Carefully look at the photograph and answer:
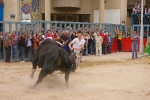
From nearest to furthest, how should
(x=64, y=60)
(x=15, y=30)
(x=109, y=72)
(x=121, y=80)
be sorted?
(x=64, y=60) → (x=121, y=80) → (x=109, y=72) → (x=15, y=30)

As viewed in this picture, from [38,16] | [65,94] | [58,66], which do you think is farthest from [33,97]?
[38,16]

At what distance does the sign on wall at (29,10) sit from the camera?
2745 cm

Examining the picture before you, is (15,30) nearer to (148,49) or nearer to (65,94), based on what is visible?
(148,49)

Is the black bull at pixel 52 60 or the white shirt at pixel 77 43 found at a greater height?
the white shirt at pixel 77 43

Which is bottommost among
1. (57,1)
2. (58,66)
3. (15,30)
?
(58,66)

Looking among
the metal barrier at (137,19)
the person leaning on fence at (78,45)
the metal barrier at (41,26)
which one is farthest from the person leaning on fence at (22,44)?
the metal barrier at (137,19)

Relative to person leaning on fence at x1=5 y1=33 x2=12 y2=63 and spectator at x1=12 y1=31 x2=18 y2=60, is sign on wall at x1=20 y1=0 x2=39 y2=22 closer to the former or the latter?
spectator at x1=12 y1=31 x2=18 y2=60

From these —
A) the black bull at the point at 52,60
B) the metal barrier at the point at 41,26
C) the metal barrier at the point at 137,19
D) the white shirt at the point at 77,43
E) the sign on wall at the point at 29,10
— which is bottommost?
the black bull at the point at 52,60

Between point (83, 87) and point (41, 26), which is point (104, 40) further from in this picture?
point (83, 87)

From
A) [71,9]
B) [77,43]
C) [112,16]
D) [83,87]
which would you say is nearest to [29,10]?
[71,9]

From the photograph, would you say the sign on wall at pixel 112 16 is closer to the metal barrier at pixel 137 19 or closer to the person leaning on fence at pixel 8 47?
the metal barrier at pixel 137 19

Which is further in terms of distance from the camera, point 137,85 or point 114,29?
point 114,29

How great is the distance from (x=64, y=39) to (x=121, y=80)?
8863 millimetres

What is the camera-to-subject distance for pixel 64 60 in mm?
9523
